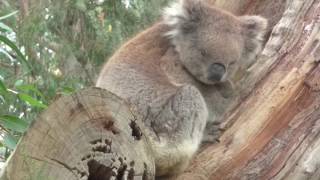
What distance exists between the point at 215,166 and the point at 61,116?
3.50 ft

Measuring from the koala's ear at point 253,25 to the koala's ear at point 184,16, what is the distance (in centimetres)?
33

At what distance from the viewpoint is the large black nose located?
4180mm

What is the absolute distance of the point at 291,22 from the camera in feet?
12.3

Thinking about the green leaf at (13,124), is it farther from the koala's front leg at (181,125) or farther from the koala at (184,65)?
the koala at (184,65)

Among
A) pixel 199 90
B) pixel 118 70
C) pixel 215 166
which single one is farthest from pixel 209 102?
pixel 215 166

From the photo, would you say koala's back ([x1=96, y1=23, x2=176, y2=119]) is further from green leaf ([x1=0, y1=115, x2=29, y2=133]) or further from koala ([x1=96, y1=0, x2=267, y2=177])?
green leaf ([x1=0, y1=115, x2=29, y2=133])

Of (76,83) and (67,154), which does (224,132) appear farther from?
(76,83)

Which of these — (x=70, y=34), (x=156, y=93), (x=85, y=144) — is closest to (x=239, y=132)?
(x=156, y=93)

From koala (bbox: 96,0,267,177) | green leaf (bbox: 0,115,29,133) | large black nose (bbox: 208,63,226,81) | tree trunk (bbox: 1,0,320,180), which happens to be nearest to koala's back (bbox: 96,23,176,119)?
koala (bbox: 96,0,267,177)

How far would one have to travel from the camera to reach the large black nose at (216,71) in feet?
13.7

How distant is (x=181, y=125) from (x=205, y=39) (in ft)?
2.36

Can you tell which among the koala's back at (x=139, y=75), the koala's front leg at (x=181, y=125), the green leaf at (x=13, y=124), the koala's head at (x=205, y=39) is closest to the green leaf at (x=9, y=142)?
the green leaf at (x=13, y=124)

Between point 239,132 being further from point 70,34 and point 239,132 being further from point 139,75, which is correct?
point 70,34

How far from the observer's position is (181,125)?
3779 mm
